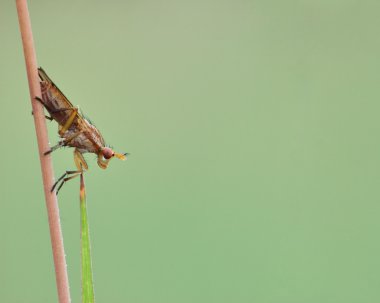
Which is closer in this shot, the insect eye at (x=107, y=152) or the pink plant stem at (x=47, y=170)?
the pink plant stem at (x=47, y=170)

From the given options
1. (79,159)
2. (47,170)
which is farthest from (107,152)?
(47,170)

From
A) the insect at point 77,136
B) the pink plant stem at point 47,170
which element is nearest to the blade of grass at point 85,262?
the pink plant stem at point 47,170

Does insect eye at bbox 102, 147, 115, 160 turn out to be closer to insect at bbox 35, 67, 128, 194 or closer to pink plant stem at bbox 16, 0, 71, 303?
insect at bbox 35, 67, 128, 194

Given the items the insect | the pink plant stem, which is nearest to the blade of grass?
the pink plant stem

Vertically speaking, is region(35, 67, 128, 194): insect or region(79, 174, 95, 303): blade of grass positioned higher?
region(35, 67, 128, 194): insect

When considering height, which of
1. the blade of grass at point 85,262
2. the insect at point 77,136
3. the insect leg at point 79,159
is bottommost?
the blade of grass at point 85,262

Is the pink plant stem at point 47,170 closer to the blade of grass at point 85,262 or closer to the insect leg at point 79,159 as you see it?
the blade of grass at point 85,262

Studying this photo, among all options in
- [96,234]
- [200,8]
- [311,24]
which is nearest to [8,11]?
[200,8]

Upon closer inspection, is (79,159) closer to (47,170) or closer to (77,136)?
(77,136)

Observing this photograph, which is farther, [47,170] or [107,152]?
[107,152]
